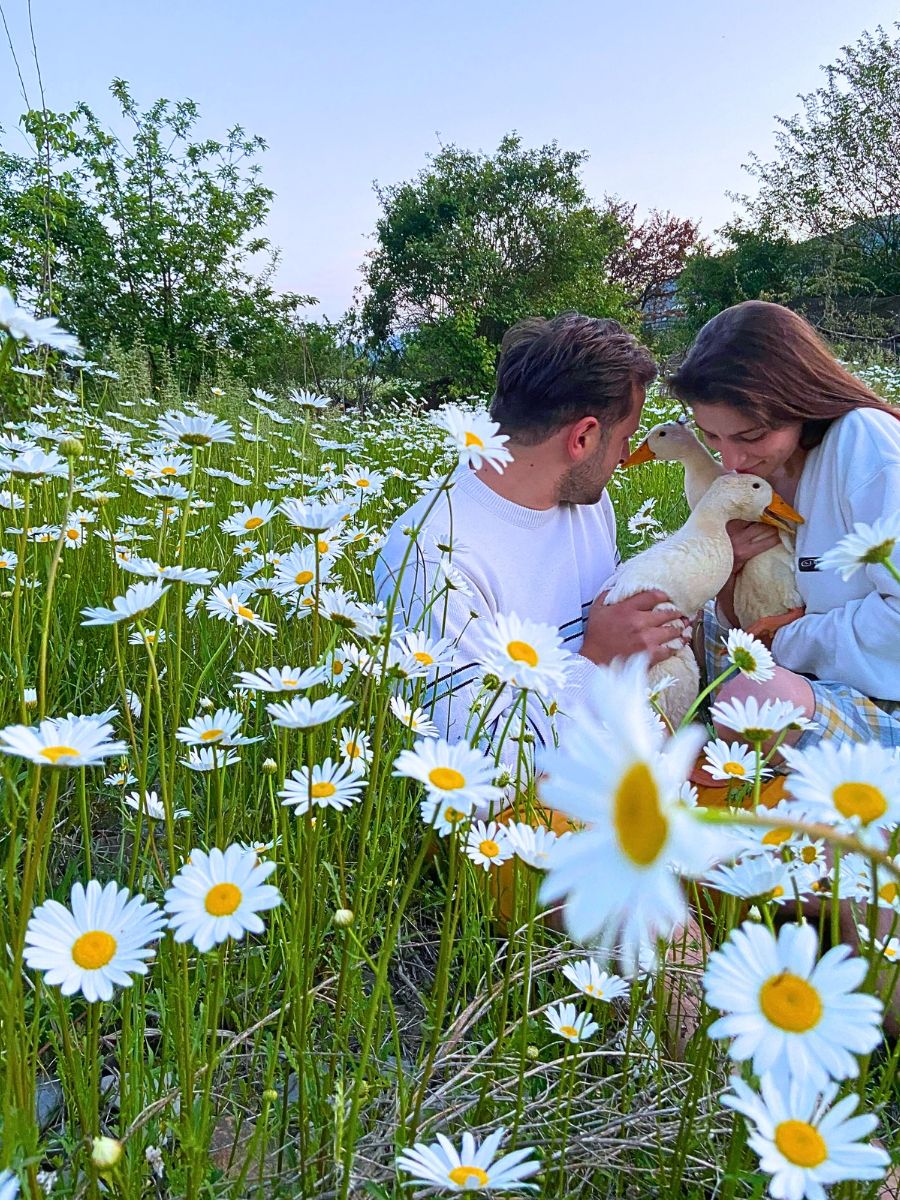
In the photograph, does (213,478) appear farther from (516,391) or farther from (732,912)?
(732,912)

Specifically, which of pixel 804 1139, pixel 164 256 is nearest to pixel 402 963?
pixel 804 1139

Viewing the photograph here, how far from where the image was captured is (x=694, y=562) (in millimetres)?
1812

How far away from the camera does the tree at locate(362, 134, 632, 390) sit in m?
13.1

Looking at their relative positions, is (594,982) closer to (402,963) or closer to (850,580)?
(402,963)

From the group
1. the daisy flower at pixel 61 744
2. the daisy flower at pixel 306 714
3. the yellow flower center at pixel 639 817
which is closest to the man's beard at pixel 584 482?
the daisy flower at pixel 306 714

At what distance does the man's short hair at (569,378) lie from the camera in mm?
2070

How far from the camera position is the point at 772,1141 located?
0.51m

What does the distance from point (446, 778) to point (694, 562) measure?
1.20m

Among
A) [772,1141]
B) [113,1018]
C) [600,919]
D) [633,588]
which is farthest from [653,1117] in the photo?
[633,588]

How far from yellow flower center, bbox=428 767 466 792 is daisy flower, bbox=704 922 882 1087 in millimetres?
267

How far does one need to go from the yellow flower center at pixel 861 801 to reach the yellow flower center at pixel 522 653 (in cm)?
31

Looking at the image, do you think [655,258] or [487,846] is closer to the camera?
[487,846]

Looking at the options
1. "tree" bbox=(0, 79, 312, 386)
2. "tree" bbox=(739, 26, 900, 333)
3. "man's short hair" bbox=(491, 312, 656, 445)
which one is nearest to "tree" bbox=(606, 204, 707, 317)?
"tree" bbox=(739, 26, 900, 333)

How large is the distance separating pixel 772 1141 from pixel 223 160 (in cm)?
1088
